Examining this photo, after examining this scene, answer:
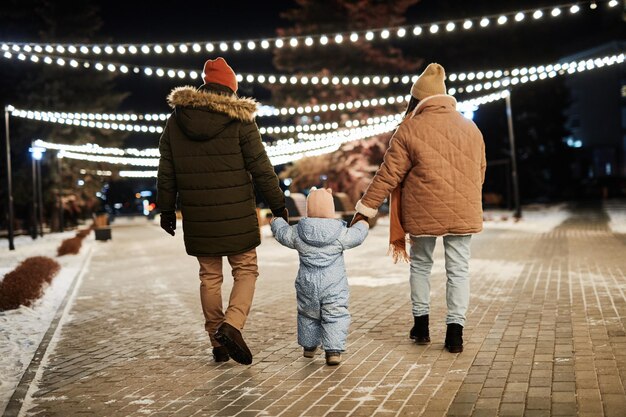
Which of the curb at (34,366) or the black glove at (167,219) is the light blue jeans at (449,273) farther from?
the curb at (34,366)

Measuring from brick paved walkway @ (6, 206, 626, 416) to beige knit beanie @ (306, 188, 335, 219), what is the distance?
101 centimetres

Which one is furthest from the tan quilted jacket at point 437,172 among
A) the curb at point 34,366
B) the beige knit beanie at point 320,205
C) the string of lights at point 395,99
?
the string of lights at point 395,99

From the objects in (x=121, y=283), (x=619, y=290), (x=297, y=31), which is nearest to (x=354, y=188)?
(x=297, y=31)

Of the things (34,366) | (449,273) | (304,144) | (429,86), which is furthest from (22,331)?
(304,144)

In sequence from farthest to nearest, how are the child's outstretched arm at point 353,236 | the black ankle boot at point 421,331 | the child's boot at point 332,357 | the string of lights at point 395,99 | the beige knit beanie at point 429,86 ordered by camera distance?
the string of lights at point 395,99 → the black ankle boot at point 421,331 → the beige knit beanie at point 429,86 → the child's outstretched arm at point 353,236 → the child's boot at point 332,357

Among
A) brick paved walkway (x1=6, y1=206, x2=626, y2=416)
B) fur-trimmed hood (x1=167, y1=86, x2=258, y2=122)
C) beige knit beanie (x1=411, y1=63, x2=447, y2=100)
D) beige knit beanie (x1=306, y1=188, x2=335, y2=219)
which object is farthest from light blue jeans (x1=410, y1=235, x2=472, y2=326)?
fur-trimmed hood (x1=167, y1=86, x2=258, y2=122)

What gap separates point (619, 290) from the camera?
7961mm

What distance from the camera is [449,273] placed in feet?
17.9

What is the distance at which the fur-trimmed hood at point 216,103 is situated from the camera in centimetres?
519

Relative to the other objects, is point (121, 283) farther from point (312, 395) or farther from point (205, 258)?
point (312, 395)

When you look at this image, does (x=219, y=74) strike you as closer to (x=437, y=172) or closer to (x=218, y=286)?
(x=218, y=286)

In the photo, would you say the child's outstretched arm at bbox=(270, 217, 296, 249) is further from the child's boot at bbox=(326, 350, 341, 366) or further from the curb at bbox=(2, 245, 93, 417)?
the curb at bbox=(2, 245, 93, 417)

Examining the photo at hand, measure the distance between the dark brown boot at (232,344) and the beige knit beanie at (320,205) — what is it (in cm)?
95

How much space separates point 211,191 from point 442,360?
1932mm
